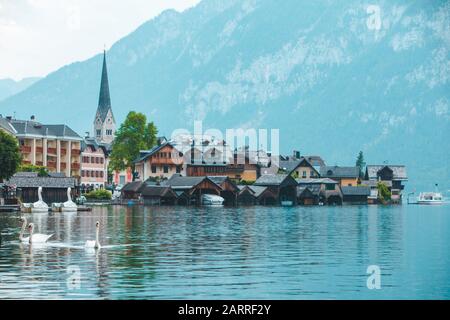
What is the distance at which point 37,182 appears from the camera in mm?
119688

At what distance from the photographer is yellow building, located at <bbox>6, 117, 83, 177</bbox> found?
15000cm

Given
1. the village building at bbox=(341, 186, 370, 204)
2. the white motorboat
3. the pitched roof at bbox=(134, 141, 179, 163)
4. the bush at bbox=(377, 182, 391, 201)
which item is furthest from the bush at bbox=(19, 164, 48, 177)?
the bush at bbox=(377, 182, 391, 201)

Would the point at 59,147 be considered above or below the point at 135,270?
above

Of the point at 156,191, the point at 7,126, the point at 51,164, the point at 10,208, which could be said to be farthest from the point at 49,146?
the point at 10,208

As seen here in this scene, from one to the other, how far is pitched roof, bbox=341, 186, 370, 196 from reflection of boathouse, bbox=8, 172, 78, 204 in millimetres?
65833

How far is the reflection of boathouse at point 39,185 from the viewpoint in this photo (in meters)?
118

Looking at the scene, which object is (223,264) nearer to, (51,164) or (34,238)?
(34,238)

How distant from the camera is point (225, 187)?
148 metres

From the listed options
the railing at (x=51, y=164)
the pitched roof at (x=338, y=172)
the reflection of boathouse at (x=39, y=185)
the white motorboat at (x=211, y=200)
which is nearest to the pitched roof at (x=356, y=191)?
the pitched roof at (x=338, y=172)

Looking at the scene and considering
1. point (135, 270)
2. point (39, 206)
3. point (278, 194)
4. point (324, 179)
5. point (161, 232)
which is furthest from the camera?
point (324, 179)

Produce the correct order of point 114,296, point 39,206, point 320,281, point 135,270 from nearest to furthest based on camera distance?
point 114,296 → point 320,281 → point 135,270 → point 39,206
